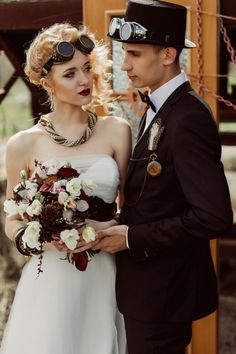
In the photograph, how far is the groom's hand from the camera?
3223 millimetres

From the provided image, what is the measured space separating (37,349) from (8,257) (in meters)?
4.42

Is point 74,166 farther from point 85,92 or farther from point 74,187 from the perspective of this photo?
point 74,187

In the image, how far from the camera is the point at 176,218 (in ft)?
10.0

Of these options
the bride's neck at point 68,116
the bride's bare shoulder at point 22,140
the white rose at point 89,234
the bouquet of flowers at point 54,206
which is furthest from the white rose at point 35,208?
the bride's neck at point 68,116

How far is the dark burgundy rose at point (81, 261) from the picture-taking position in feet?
11.1

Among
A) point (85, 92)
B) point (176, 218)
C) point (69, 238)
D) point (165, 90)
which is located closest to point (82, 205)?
point (69, 238)

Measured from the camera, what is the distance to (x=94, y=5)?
15.0 ft

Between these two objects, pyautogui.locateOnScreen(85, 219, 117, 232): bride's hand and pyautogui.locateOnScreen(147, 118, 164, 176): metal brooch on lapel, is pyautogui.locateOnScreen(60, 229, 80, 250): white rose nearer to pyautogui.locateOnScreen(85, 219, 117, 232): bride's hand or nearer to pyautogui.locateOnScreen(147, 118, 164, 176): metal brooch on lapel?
pyautogui.locateOnScreen(85, 219, 117, 232): bride's hand

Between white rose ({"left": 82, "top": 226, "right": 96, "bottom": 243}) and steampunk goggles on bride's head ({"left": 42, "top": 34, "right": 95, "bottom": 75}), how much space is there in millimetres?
907

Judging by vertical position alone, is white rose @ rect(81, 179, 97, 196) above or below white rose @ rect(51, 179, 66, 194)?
below

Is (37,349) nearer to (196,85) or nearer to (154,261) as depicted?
(154,261)

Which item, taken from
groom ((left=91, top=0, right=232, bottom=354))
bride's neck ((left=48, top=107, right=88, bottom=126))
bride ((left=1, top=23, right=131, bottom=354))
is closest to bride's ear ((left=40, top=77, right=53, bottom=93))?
bride ((left=1, top=23, right=131, bottom=354))

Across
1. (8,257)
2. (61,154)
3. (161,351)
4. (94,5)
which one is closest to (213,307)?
(161,351)

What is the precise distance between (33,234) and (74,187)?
0.26m
